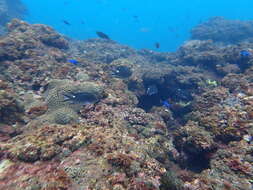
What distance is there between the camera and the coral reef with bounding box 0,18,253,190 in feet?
11.8

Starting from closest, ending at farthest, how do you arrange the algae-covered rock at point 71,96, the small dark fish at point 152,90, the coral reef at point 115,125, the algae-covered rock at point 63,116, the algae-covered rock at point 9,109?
the coral reef at point 115,125
the algae-covered rock at point 9,109
the algae-covered rock at point 63,116
the algae-covered rock at point 71,96
the small dark fish at point 152,90

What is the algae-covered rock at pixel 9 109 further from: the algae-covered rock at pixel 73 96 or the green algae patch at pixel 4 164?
Result: the green algae patch at pixel 4 164

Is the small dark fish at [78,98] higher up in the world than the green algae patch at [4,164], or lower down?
higher up

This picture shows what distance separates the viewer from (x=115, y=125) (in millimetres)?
6793

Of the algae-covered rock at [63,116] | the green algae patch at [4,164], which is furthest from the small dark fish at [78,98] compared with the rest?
the green algae patch at [4,164]

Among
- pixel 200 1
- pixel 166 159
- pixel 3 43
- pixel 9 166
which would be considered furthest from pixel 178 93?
pixel 200 1

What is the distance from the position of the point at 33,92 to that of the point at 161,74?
722 centimetres

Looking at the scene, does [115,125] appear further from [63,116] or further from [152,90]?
[152,90]

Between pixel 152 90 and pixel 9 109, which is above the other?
pixel 152 90

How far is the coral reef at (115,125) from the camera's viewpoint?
11.8 feet

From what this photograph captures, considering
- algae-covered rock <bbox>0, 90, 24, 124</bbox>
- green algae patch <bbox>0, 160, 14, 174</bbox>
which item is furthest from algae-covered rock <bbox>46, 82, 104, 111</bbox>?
green algae patch <bbox>0, 160, 14, 174</bbox>

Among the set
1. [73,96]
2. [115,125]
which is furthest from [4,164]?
[73,96]

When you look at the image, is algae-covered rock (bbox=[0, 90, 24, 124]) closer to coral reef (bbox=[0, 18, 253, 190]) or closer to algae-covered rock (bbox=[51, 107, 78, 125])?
coral reef (bbox=[0, 18, 253, 190])

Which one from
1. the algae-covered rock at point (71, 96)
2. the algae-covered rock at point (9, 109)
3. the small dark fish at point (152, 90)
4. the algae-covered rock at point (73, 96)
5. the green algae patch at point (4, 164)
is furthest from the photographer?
the small dark fish at point (152, 90)
